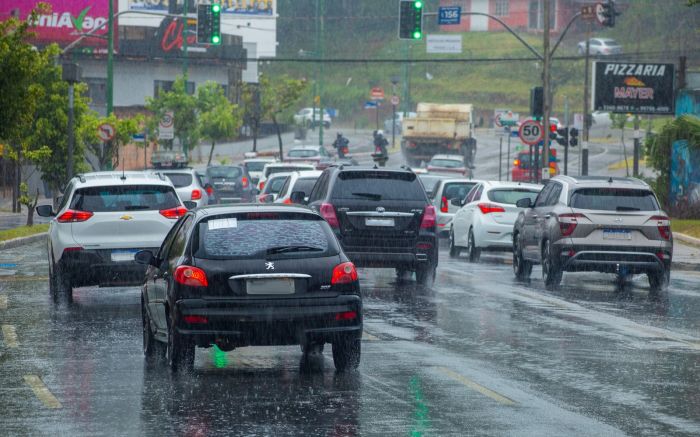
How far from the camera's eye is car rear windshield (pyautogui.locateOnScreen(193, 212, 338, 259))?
11.7 m

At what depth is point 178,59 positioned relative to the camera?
83375 mm

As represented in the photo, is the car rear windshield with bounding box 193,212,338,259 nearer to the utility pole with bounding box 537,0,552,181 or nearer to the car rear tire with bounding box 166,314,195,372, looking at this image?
the car rear tire with bounding box 166,314,195,372

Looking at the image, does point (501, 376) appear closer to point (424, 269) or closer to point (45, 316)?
point (45, 316)

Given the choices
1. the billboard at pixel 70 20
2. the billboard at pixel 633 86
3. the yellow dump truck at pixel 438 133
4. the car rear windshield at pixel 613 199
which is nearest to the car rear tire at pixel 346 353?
the car rear windshield at pixel 613 199

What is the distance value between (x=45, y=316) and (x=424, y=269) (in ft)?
21.4

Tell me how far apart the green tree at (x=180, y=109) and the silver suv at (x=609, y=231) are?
52.5 metres

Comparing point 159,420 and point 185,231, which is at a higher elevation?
point 185,231

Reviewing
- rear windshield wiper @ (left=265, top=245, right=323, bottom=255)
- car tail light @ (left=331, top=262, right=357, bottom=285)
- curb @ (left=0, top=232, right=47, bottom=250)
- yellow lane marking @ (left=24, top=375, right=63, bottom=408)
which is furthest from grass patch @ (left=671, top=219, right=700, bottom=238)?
yellow lane marking @ (left=24, top=375, right=63, bottom=408)

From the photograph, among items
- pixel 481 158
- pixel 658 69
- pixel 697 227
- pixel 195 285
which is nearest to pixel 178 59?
pixel 481 158

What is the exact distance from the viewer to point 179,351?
11.8 metres

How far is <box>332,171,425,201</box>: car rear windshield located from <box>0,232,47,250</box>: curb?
12.5m

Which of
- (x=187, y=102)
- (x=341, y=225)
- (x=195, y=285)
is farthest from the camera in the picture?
(x=187, y=102)

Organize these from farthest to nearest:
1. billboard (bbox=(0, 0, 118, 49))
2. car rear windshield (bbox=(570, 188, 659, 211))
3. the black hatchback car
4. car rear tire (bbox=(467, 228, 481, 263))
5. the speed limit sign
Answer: billboard (bbox=(0, 0, 118, 49)), the speed limit sign, car rear tire (bbox=(467, 228, 481, 263)), car rear windshield (bbox=(570, 188, 659, 211)), the black hatchback car

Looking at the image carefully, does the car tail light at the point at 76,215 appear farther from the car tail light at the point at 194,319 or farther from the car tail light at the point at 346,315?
the car tail light at the point at 346,315
